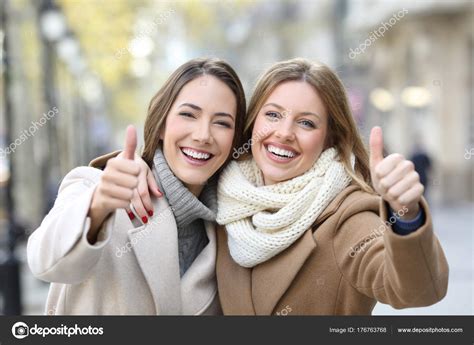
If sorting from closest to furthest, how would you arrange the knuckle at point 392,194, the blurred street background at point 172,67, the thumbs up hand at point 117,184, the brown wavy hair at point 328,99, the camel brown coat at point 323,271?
1. the knuckle at point 392,194
2. the thumbs up hand at point 117,184
3. the camel brown coat at point 323,271
4. the brown wavy hair at point 328,99
5. the blurred street background at point 172,67

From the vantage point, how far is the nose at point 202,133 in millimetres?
2119

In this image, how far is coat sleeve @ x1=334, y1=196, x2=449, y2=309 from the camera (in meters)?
1.70

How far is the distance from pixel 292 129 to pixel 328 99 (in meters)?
0.15

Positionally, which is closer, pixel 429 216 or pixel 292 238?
pixel 429 216

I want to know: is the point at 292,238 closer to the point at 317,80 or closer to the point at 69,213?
the point at 317,80

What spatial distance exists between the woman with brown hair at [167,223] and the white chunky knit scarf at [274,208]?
8cm

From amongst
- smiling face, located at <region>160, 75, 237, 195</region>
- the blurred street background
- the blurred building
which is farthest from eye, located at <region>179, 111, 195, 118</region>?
the blurred building

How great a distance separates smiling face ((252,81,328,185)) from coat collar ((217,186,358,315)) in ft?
0.54

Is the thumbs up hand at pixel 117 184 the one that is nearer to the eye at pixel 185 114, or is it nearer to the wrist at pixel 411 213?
the eye at pixel 185 114

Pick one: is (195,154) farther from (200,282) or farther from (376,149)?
(376,149)

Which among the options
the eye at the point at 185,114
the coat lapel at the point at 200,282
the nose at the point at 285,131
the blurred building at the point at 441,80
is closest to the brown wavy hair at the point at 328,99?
the nose at the point at 285,131

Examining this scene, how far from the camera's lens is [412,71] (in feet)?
59.4

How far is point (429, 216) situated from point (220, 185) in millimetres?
787
